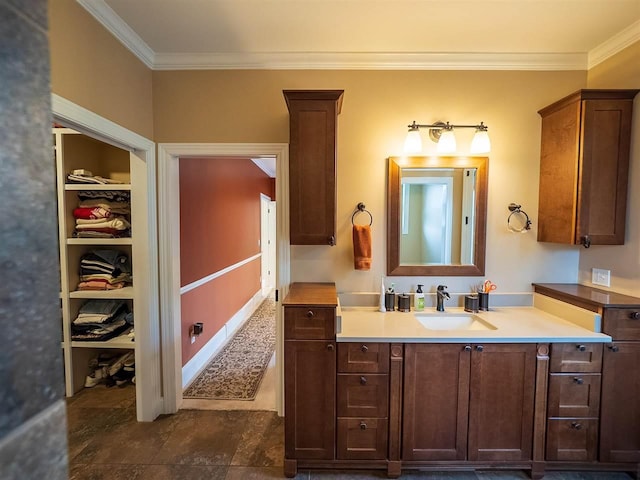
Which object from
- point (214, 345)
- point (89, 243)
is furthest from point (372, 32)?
point (214, 345)

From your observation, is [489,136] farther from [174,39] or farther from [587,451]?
[174,39]

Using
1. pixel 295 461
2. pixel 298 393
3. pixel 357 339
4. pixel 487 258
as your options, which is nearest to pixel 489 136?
pixel 487 258

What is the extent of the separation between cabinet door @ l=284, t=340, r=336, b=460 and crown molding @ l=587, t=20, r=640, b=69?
8.66ft

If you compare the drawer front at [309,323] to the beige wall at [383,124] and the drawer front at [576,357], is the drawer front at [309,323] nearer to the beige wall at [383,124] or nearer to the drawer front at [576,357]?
the beige wall at [383,124]

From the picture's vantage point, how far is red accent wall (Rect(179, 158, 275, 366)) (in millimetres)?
2693

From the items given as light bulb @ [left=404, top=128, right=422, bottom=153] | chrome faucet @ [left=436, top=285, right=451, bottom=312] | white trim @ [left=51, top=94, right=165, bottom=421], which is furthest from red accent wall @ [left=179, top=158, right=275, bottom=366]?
chrome faucet @ [left=436, top=285, right=451, bottom=312]

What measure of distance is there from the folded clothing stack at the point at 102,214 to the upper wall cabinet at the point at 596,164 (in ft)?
10.8

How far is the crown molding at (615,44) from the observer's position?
6.06 feet

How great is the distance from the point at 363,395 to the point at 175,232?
1764mm

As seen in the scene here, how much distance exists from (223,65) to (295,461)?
266cm

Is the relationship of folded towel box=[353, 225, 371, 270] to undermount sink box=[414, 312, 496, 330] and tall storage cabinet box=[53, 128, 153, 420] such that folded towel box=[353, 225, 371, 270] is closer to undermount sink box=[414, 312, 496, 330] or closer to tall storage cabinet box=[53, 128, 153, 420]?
undermount sink box=[414, 312, 496, 330]

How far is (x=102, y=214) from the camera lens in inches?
97.3

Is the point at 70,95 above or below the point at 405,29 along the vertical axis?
below

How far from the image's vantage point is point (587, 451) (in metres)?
1.75
